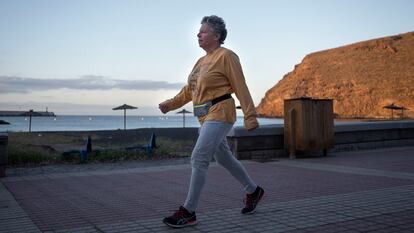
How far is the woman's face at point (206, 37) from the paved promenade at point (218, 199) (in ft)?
5.99

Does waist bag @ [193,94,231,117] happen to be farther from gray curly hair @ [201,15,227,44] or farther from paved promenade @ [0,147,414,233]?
paved promenade @ [0,147,414,233]

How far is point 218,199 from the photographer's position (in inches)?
248

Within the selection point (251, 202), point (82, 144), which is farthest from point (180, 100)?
point (82, 144)

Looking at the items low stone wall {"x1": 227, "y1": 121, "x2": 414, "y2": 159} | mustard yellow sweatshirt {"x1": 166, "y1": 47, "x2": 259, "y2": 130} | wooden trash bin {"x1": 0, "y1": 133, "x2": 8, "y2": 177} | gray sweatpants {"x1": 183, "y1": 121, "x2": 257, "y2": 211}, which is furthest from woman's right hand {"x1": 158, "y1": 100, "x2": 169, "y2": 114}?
low stone wall {"x1": 227, "y1": 121, "x2": 414, "y2": 159}

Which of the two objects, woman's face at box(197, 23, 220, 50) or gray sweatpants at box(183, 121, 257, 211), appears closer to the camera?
gray sweatpants at box(183, 121, 257, 211)

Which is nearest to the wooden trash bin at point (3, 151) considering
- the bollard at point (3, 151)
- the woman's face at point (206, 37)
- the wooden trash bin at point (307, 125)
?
the bollard at point (3, 151)

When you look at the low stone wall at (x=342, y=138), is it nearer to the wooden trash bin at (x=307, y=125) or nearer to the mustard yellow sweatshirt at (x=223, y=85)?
the wooden trash bin at (x=307, y=125)

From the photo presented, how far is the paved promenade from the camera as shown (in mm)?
4836

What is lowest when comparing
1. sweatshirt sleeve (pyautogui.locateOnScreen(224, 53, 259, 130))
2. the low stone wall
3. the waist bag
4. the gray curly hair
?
the low stone wall

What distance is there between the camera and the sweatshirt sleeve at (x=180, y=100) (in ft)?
18.1

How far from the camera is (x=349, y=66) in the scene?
5674 inches

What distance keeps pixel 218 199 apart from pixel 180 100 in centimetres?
153

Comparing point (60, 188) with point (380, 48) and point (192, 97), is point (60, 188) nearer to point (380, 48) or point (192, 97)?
point (192, 97)

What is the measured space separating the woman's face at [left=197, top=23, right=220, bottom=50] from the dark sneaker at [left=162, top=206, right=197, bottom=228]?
169 centimetres
